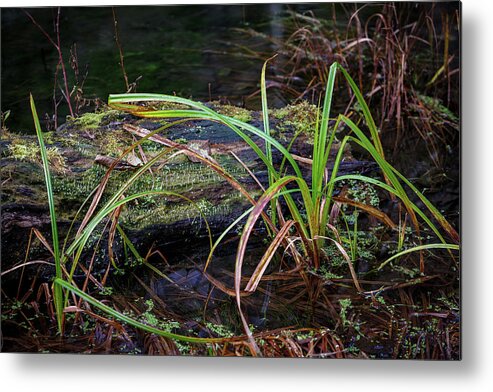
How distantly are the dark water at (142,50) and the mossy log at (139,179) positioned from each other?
0.08 m

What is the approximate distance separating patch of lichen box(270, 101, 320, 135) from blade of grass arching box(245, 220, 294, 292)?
0.81 ft

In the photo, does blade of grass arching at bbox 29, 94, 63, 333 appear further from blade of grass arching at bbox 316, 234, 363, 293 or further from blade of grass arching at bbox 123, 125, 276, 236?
blade of grass arching at bbox 316, 234, 363, 293

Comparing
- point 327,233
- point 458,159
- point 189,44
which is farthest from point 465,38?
point 189,44

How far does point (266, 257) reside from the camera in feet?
5.05

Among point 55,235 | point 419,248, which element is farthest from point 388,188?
point 55,235

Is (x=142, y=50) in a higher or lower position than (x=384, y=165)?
higher

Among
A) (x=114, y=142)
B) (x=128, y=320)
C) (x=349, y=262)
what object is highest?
(x=114, y=142)

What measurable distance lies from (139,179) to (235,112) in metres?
0.31

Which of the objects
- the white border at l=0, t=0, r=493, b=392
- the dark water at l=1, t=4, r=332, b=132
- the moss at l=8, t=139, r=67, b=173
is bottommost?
the white border at l=0, t=0, r=493, b=392

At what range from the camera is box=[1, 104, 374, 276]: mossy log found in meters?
1.56

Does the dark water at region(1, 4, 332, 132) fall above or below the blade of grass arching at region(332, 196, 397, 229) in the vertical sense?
above

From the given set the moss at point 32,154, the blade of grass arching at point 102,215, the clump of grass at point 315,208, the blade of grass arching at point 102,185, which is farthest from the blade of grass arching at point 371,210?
the moss at point 32,154

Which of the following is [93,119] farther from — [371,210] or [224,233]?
[371,210]

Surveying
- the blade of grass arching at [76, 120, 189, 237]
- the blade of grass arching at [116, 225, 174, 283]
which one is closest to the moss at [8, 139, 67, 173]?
the blade of grass arching at [76, 120, 189, 237]
